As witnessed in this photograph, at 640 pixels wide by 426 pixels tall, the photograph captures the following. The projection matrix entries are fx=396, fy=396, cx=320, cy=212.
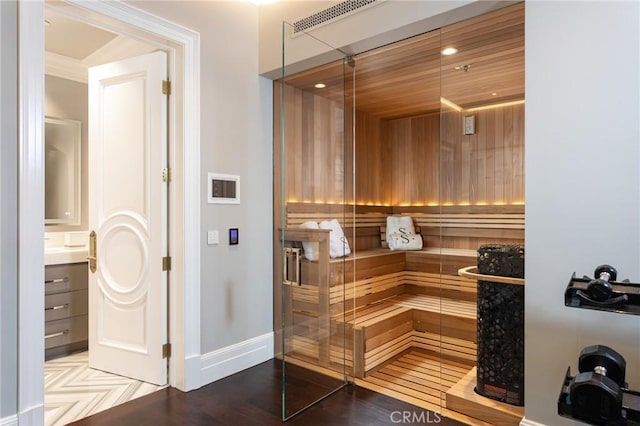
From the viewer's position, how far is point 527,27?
83.7 inches

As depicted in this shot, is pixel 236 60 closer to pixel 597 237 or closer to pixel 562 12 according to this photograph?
pixel 562 12

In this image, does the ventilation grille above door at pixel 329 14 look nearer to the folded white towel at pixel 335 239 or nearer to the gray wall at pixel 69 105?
the folded white towel at pixel 335 239

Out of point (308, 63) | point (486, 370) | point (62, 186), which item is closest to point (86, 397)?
point (62, 186)

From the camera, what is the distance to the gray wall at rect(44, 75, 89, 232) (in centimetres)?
394

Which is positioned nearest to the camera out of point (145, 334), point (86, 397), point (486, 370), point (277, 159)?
point (486, 370)

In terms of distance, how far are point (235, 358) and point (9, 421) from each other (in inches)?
57.7

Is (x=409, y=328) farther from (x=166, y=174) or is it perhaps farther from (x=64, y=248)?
(x=64, y=248)

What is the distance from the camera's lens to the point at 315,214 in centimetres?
301

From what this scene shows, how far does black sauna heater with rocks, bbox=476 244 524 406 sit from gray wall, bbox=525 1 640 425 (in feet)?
0.78

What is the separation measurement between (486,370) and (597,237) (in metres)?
1.08

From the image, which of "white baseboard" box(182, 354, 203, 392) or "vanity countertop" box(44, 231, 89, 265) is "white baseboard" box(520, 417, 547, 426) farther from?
"vanity countertop" box(44, 231, 89, 265)

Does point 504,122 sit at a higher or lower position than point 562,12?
lower

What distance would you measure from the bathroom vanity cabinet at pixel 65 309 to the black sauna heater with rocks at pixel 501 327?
11.3 ft

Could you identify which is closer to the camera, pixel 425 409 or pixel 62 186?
pixel 425 409
